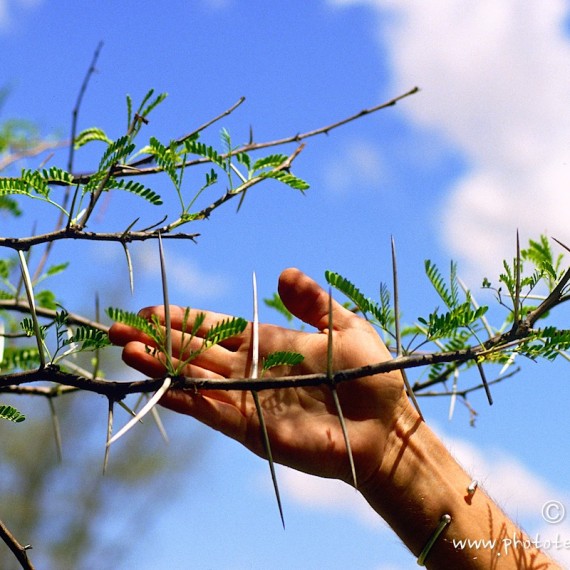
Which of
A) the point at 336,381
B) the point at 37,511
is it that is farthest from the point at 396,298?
the point at 37,511

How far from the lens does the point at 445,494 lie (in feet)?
6.30

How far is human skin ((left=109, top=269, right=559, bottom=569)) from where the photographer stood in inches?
69.2

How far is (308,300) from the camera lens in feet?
6.17

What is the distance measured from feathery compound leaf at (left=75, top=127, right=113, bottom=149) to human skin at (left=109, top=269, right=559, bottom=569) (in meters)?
0.46

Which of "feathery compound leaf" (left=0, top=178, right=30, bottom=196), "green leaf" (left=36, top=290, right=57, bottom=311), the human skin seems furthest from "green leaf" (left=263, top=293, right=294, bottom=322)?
"feathery compound leaf" (left=0, top=178, right=30, bottom=196)

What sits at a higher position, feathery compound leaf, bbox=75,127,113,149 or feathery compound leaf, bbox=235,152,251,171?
feathery compound leaf, bbox=75,127,113,149

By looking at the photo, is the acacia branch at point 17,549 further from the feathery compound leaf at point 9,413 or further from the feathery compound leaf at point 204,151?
the feathery compound leaf at point 204,151

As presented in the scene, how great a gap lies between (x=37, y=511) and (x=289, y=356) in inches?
421

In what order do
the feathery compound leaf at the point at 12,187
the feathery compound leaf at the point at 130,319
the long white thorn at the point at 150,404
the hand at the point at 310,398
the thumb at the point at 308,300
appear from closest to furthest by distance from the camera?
1. the long white thorn at the point at 150,404
2. the feathery compound leaf at the point at 130,319
3. the feathery compound leaf at the point at 12,187
4. the hand at the point at 310,398
5. the thumb at the point at 308,300

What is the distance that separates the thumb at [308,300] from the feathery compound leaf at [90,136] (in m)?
0.55

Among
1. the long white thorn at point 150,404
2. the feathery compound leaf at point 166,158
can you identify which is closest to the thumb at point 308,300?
the feathery compound leaf at point 166,158

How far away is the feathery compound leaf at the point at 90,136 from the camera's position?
1819mm

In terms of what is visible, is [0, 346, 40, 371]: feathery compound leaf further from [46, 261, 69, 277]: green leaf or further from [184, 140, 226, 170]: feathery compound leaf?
[184, 140, 226, 170]: feathery compound leaf

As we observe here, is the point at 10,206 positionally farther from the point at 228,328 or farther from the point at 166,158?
the point at 228,328
